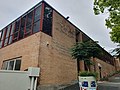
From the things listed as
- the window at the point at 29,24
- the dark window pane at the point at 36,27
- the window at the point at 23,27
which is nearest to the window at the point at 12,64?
the window at the point at 23,27

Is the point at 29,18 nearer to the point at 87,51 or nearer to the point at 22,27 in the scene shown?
the point at 22,27

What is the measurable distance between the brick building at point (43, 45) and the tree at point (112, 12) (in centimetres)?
417

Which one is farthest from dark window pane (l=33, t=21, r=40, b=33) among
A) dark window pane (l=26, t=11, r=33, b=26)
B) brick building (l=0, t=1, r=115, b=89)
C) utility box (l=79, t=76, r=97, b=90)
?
utility box (l=79, t=76, r=97, b=90)

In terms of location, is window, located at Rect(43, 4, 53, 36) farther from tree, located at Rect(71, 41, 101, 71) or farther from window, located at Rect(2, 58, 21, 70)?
window, located at Rect(2, 58, 21, 70)

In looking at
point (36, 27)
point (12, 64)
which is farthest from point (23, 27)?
point (12, 64)

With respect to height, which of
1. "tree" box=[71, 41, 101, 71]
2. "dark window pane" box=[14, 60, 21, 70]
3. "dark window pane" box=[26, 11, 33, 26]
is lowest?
"dark window pane" box=[14, 60, 21, 70]

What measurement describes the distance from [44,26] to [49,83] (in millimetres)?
4037

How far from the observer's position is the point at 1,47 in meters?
13.2

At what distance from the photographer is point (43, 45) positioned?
901 cm

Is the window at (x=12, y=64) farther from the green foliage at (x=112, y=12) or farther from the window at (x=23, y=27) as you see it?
the green foliage at (x=112, y=12)

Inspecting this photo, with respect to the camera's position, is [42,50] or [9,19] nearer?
[42,50]

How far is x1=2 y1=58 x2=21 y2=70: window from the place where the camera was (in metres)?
10.0

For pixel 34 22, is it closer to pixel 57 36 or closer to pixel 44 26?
pixel 44 26

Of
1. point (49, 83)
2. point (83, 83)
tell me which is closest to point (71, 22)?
point (49, 83)
